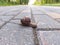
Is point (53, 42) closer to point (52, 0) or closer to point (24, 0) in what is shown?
point (52, 0)

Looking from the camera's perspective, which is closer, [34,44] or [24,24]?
[34,44]

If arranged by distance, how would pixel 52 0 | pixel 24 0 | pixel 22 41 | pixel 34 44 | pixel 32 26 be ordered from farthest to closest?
pixel 24 0 → pixel 52 0 → pixel 32 26 → pixel 22 41 → pixel 34 44

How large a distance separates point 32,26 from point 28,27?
1.9 inches

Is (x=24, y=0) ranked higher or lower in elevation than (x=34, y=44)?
lower

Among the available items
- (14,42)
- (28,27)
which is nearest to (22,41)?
(14,42)

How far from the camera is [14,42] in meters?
1.53

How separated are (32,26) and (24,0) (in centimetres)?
5245

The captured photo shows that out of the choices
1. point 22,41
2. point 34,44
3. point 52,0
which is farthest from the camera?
point 52,0

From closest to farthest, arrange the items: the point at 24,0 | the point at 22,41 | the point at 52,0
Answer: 1. the point at 22,41
2. the point at 52,0
3. the point at 24,0

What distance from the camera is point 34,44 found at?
58.0 inches

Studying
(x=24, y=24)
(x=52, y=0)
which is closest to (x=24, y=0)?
(x=52, y=0)

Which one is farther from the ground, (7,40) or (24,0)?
(7,40)

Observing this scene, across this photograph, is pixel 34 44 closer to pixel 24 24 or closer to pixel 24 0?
pixel 24 24

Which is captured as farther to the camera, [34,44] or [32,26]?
[32,26]
